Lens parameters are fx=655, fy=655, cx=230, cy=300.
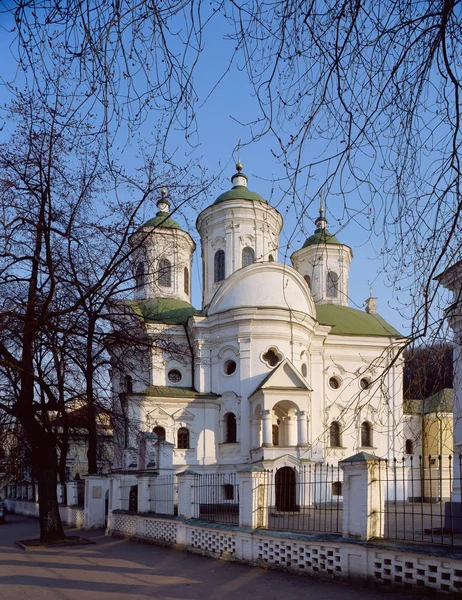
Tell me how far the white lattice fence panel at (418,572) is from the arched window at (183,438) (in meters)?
23.1

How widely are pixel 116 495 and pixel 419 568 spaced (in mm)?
12622

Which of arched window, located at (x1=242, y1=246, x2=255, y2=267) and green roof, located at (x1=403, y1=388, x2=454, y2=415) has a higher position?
arched window, located at (x1=242, y1=246, x2=255, y2=267)

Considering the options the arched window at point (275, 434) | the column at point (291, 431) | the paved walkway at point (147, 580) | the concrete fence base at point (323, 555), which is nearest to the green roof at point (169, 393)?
the arched window at point (275, 434)

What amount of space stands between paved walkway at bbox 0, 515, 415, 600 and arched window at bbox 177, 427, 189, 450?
56.3ft

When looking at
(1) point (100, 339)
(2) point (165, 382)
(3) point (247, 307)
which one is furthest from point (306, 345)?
(1) point (100, 339)

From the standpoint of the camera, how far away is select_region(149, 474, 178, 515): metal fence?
1568 cm

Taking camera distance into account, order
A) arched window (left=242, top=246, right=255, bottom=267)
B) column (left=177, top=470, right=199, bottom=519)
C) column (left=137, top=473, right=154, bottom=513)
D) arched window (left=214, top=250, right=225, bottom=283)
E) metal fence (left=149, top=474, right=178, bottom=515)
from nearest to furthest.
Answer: column (left=177, top=470, right=199, bottom=519)
metal fence (left=149, top=474, right=178, bottom=515)
column (left=137, top=473, right=154, bottom=513)
arched window (left=242, top=246, right=255, bottom=267)
arched window (left=214, top=250, right=225, bottom=283)

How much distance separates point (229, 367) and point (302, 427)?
4.89 meters

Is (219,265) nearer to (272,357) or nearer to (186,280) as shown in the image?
(186,280)

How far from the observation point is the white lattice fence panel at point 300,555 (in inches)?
385

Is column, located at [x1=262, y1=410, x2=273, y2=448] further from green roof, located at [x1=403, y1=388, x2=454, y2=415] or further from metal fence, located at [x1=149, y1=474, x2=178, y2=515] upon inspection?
metal fence, located at [x1=149, y1=474, x2=178, y2=515]

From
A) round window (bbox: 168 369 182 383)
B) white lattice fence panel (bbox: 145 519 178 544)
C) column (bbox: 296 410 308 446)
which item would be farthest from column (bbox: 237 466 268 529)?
round window (bbox: 168 369 182 383)

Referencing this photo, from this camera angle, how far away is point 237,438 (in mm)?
30500

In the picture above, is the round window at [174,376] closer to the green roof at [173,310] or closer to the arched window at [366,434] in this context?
the green roof at [173,310]
